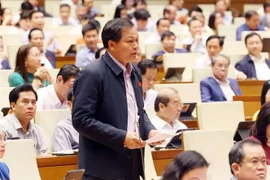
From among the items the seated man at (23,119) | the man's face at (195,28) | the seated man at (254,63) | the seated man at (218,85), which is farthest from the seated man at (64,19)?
the seated man at (23,119)

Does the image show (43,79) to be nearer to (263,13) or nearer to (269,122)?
(269,122)

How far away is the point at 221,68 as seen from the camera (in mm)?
7344

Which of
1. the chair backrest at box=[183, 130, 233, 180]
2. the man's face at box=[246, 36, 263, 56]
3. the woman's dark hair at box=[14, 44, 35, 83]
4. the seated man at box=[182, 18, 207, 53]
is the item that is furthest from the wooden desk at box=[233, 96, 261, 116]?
the seated man at box=[182, 18, 207, 53]

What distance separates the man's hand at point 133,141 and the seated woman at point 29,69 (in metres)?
3.37

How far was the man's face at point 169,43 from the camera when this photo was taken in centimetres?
913

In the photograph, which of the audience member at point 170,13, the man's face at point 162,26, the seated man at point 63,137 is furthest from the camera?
the audience member at point 170,13

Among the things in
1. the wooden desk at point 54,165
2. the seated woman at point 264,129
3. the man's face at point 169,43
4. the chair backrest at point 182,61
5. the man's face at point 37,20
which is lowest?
the wooden desk at point 54,165

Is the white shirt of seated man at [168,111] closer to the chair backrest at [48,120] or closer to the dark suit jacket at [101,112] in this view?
the chair backrest at [48,120]

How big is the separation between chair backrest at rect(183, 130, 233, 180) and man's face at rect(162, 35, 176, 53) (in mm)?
4048

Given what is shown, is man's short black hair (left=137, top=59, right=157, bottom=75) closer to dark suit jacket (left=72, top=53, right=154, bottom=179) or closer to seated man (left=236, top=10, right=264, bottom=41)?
dark suit jacket (left=72, top=53, right=154, bottom=179)

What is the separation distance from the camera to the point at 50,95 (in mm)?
6301

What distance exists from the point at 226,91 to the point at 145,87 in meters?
0.93

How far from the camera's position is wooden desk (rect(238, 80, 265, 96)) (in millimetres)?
7816

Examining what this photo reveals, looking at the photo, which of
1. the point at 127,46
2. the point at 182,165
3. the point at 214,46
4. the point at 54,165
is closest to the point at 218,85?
the point at 214,46
